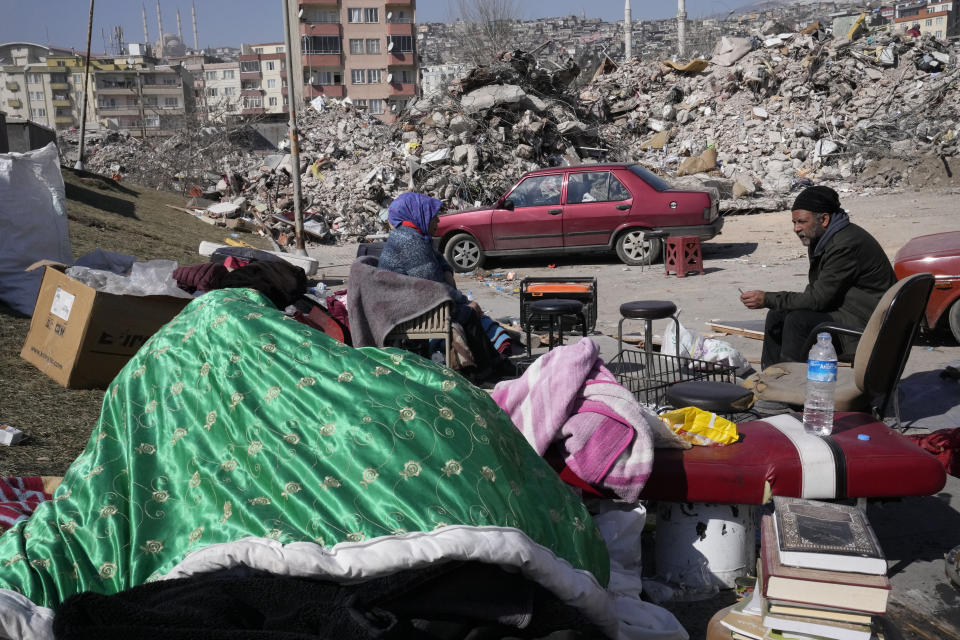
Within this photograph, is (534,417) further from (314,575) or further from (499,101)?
(499,101)

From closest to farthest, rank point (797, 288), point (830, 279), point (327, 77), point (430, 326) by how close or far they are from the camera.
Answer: point (830, 279) < point (430, 326) < point (797, 288) < point (327, 77)

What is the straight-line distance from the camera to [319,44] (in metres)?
79.2

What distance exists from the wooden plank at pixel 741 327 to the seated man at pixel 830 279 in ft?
8.01

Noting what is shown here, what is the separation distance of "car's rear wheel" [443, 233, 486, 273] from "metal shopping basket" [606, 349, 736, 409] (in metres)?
6.65

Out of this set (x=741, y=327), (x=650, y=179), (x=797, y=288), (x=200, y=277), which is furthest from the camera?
(x=650, y=179)

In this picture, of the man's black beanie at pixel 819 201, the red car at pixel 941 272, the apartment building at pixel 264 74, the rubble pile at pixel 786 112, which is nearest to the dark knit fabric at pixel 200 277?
the man's black beanie at pixel 819 201

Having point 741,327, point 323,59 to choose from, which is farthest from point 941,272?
point 323,59

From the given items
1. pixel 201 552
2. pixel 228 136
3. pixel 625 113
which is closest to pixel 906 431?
pixel 201 552

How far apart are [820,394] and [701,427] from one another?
564mm

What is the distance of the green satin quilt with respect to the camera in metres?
2.67

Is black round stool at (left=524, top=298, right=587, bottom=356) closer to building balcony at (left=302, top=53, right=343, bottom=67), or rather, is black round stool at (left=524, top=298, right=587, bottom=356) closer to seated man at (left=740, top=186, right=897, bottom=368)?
seated man at (left=740, top=186, right=897, bottom=368)

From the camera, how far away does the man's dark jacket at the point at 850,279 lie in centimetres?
528

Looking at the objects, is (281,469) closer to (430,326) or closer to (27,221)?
(430,326)

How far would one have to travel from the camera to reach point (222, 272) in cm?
627
